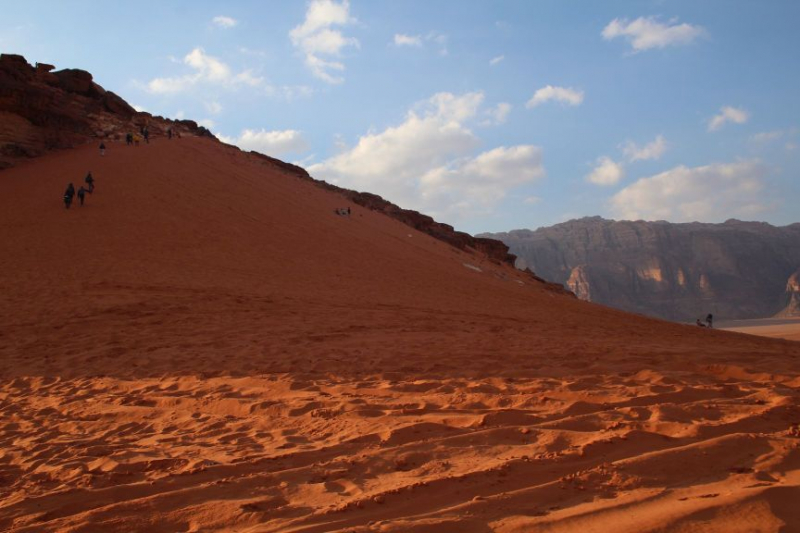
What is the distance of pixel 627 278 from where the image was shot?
78250mm

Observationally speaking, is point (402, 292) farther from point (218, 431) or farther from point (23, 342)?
point (218, 431)

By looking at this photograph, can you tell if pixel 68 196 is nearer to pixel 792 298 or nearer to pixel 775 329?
pixel 775 329

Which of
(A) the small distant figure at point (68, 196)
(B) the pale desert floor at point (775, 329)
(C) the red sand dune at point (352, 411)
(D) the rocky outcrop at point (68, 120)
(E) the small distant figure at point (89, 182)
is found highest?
(D) the rocky outcrop at point (68, 120)

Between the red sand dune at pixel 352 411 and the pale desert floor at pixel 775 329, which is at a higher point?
the red sand dune at pixel 352 411

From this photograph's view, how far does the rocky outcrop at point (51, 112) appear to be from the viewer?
24391 millimetres

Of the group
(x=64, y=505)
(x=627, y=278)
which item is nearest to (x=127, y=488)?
(x=64, y=505)

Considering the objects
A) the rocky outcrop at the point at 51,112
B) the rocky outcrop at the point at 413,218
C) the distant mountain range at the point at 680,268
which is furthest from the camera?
the distant mountain range at the point at 680,268

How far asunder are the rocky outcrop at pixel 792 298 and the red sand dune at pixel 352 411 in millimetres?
60747

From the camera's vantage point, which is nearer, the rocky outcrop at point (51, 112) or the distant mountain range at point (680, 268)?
the rocky outcrop at point (51, 112)

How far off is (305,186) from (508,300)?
1884 cm

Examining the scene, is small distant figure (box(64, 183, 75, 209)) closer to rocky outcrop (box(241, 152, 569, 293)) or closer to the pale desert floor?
rocky outcrop (box(241, 152, 569, 293))

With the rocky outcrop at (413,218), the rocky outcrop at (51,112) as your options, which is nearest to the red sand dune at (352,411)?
the rocky outcrop at (51,112)

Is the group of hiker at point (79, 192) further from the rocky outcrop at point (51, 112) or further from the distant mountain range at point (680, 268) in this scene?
the distant mountain range at point (680, 268)

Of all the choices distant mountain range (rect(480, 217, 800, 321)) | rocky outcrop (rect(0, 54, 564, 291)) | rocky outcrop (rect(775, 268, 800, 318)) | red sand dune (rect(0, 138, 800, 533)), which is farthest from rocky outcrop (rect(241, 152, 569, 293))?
rocky outcrop (rect(775, 268, 800, 318))
